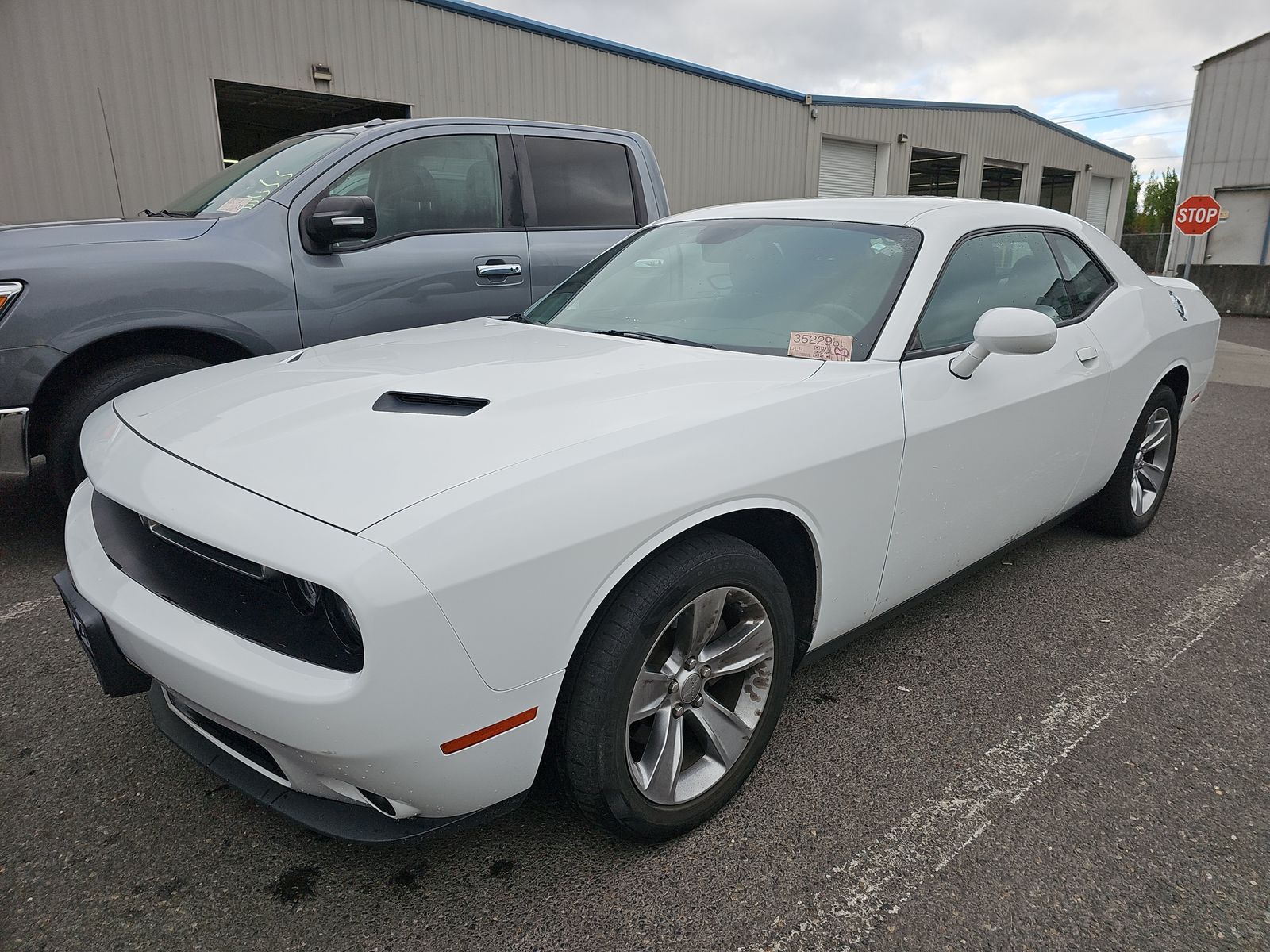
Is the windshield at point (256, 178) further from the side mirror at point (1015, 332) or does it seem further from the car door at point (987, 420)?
the side mirror at point (1015, 332)

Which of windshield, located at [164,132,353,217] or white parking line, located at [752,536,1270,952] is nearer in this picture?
white parking line, located at [752,536,1270,952]

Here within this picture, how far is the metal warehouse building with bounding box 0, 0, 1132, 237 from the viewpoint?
843 centimetres

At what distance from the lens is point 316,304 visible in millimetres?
3865

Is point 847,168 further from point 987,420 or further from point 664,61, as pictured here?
point 987,420

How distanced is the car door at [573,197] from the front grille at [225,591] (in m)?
2.92

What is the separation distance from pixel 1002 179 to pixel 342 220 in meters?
34.0

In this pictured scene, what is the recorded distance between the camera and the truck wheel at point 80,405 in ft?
11.2

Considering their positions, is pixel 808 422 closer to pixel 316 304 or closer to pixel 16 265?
pixel 316 304

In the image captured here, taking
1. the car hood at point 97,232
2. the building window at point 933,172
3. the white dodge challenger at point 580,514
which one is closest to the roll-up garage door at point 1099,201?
the building window at point 933,172

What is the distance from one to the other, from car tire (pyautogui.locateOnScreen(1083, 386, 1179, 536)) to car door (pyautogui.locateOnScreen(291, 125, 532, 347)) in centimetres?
293

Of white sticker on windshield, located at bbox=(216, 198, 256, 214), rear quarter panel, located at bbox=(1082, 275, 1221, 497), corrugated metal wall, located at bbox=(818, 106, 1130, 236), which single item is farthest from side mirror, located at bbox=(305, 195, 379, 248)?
corrugated metal wall, located at bbox=(818, 106, 1130, 236)

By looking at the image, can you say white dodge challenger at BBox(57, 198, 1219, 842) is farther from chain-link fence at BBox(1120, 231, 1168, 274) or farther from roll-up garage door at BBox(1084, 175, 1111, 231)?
chain-link fence at BBox(1120, 231, 1168, 274)

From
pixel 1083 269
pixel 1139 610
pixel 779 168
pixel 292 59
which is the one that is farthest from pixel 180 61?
pixel 779 168

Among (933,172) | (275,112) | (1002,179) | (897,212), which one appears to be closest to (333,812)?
(897,212)
